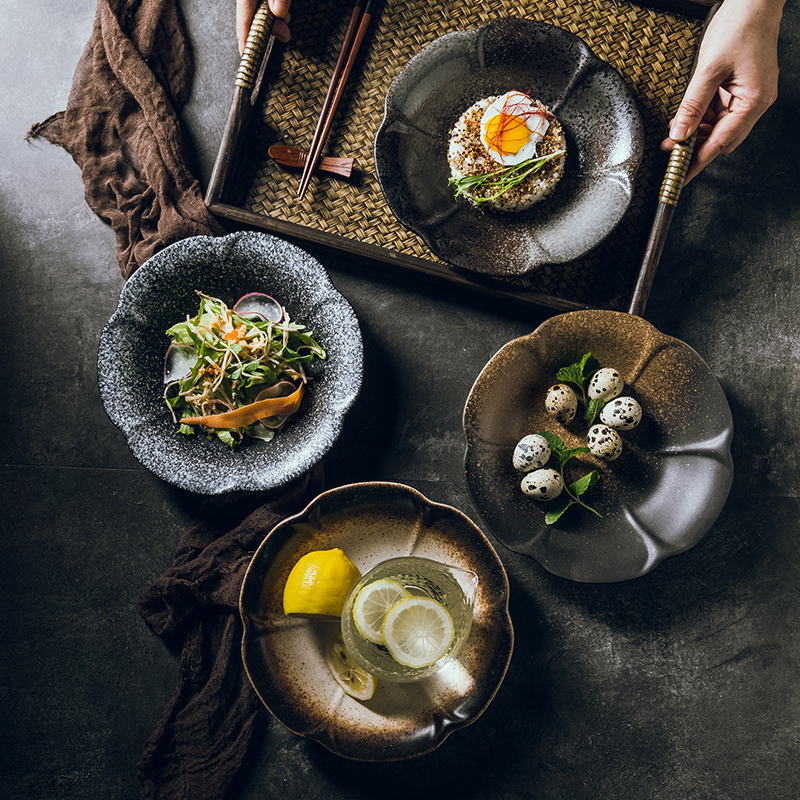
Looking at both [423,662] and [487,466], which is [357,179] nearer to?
[487,466]

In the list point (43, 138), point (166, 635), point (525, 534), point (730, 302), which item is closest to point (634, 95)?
point (730, 302)

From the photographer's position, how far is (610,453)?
173cm

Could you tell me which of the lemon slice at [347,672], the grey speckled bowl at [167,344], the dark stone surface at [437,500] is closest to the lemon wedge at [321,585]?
the lemon slice at [347,672]

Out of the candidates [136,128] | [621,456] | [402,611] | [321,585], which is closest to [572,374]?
[621,456]

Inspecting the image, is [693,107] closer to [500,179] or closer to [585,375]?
[500,179]

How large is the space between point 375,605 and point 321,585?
0.54ft

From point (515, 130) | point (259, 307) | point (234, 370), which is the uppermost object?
point (515, 130)

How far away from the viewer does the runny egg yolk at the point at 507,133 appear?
1.74 meters

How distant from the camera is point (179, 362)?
1801 millimetres

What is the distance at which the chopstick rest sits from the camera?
5.99 ft

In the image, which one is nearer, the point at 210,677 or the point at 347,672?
the point at 347,672

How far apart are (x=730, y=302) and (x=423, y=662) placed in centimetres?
153

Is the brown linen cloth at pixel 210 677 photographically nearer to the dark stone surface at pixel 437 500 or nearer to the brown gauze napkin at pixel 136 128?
the dark stone surface at pixel 437 500

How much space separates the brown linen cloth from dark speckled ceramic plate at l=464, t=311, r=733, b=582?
23.9 inches
